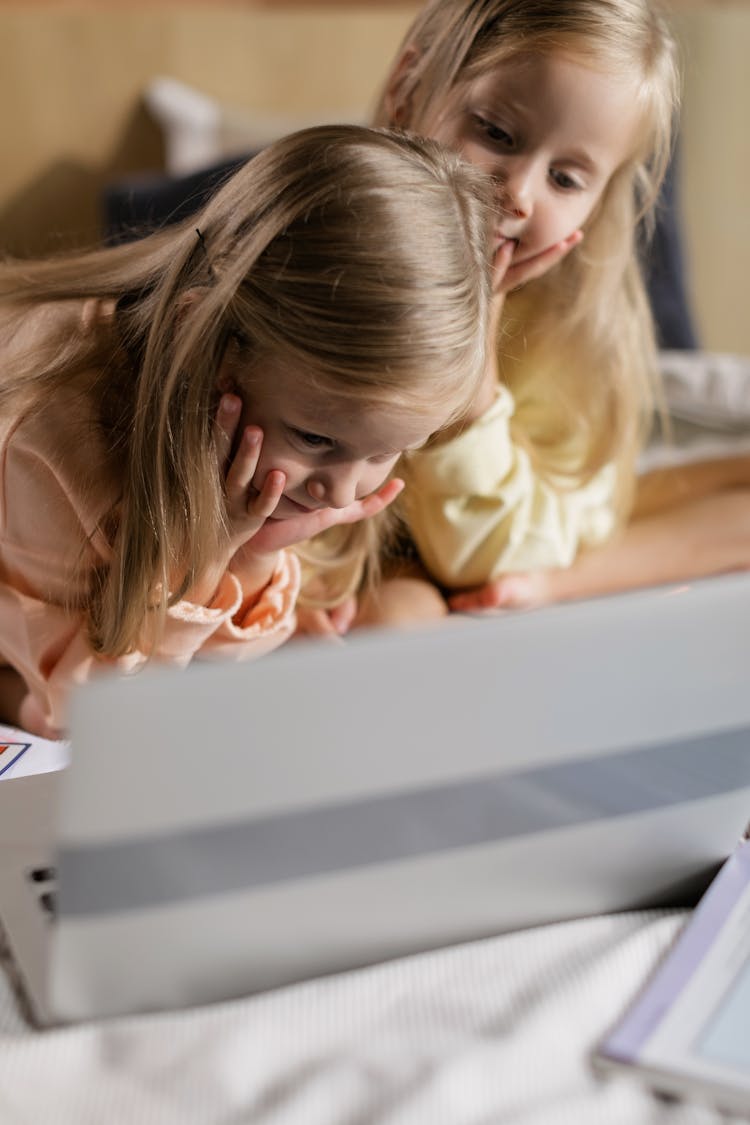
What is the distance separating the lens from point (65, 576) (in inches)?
30.5

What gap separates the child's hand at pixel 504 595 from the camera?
1.01 metres

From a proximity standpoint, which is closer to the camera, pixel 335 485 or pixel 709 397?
pixel 335 485

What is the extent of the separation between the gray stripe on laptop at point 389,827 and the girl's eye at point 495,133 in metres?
0.45

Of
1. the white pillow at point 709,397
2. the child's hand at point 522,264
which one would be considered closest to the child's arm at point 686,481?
the white pillow at point 709,397

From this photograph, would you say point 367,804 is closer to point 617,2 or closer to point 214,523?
point 214,523

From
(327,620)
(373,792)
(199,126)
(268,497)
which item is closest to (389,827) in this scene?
(373,792)

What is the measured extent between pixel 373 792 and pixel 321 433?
0.26 meters

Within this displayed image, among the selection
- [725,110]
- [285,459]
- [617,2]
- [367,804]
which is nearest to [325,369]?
[285,459]

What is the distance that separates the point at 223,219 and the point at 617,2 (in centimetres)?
35

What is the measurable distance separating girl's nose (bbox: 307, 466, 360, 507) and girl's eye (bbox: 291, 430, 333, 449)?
2 cm

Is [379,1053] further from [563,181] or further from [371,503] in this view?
[563,181]

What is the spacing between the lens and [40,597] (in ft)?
2.69

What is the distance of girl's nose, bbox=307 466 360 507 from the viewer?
686mm

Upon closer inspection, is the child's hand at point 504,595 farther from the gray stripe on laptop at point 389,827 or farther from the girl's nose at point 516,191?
the gray stripe on laptop at point 389,827
